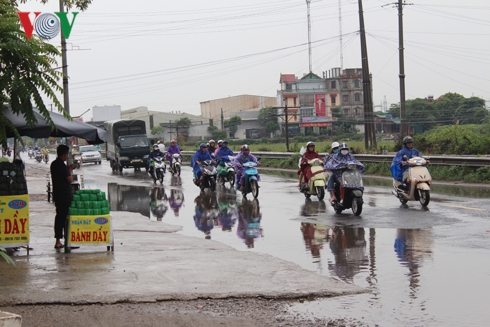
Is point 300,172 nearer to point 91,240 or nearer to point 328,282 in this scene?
point 91,240

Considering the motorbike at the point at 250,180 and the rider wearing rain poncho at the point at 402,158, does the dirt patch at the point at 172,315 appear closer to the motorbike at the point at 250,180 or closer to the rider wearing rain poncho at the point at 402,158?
the rider wearing rain poncho at the point at 402,158

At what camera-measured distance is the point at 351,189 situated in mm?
16062

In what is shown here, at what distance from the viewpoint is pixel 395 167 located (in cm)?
1798

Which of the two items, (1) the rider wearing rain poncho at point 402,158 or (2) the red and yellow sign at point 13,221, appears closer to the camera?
(2) the red and yellow sign at point 13,221

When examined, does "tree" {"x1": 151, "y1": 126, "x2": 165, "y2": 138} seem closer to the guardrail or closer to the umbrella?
the guardrail

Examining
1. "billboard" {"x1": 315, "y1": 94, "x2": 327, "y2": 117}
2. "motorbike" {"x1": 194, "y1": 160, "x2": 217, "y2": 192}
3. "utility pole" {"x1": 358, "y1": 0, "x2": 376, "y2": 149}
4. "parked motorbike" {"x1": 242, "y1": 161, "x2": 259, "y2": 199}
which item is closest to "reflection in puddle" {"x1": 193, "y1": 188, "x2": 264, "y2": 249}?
"parked motorbike" {"x1": 242, "y1": 161, "x2": 259, "y2": 199}

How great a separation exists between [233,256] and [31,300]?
3.89m

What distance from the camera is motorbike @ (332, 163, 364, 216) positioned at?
52.2ft

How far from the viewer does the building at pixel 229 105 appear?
126219mm

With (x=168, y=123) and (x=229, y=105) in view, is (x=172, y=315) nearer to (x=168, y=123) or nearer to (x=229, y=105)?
(x=168, y=123)

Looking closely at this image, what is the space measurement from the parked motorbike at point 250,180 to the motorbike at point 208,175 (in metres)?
3.16

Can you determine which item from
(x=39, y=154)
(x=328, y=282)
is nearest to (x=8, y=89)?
(x=328, y=282)

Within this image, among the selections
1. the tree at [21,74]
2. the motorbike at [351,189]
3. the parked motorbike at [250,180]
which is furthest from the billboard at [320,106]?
the tree at [21,74]

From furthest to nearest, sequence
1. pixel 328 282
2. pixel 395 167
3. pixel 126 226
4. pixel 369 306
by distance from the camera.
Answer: pixel 395 167
pixel 126 226
pixel 328 282
pixel 369 306
